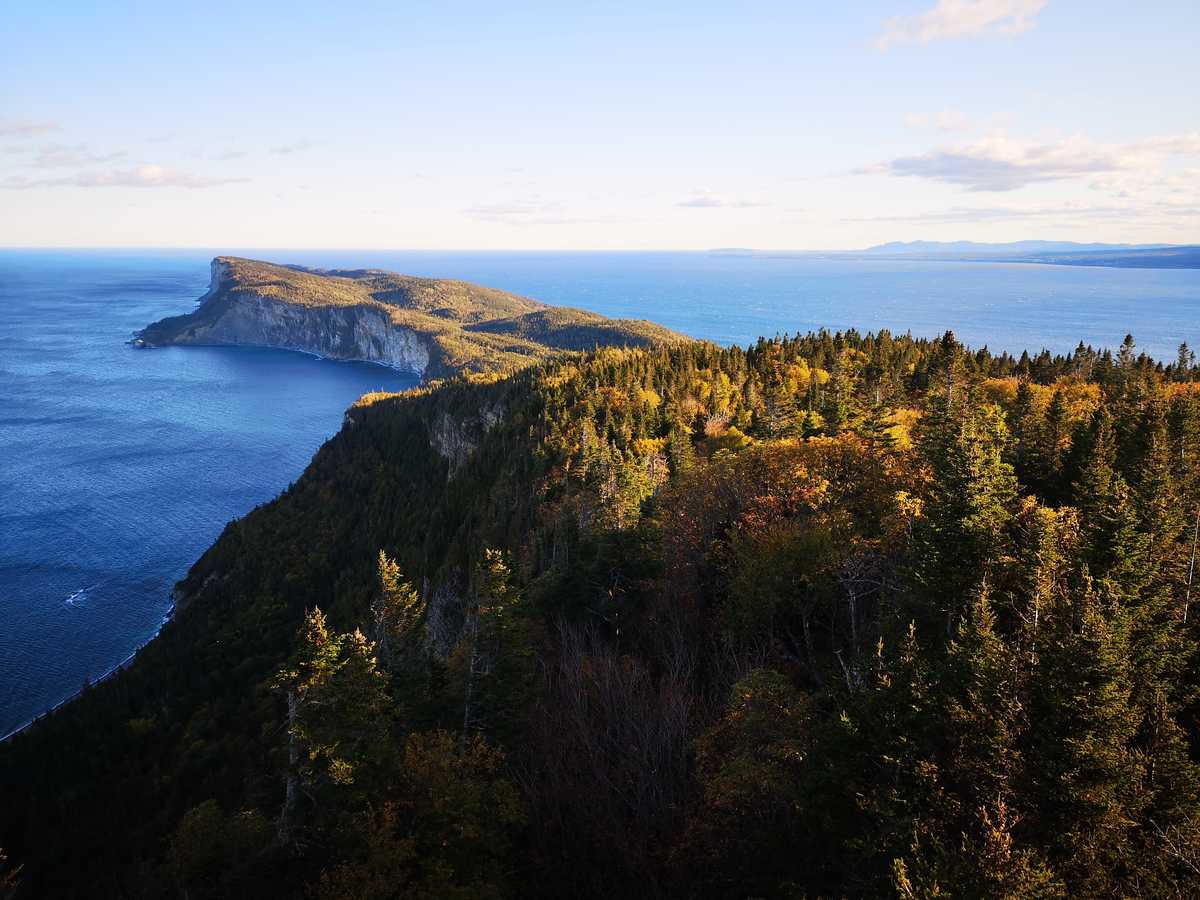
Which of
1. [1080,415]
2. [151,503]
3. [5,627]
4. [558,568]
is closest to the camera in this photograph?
[558,568]

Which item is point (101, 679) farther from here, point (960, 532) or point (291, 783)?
point (960, 532)

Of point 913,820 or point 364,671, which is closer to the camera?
point 913,820

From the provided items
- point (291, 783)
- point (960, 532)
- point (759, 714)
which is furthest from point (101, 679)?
point (960, 532)

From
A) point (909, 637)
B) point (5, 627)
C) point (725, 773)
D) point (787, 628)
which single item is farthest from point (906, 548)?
point (5, 627)

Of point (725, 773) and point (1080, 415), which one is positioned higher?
point (1080, 415)

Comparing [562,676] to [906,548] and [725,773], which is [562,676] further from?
[906,548]

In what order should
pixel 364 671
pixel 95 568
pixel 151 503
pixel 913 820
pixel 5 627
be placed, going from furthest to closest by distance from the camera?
pixel 151 503 → pixel 95 568 → pixel 5 627 → pixel 364 671 → pixel 913 820

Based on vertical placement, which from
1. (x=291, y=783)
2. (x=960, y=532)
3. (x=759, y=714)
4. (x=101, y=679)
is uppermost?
(x=960, y=532)

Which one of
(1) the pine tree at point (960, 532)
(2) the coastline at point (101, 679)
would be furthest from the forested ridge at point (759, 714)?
(2) the coastline at point (101, 679)

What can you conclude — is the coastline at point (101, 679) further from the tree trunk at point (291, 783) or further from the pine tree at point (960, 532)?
the pine tree at point (960, 532)

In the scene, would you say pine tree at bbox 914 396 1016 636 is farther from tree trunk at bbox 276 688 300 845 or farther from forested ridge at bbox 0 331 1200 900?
tree trunk at bbox 276 688 300 845
